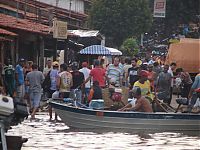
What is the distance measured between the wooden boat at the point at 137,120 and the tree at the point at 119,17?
1326 inches

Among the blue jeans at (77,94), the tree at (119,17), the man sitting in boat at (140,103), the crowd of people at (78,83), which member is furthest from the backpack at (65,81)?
the tree at (119,17)

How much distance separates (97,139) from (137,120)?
143cm

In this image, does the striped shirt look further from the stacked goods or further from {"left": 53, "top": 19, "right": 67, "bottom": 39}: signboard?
{"left": 53, "top": 19, "right": 67, "bottom": 39}: signboard

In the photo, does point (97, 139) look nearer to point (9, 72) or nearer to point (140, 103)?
point (140, 103)

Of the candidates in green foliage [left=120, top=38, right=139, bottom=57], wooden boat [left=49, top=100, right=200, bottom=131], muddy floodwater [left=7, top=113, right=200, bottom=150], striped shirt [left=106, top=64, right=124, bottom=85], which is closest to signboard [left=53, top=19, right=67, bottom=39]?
striped shirt [left=106, top=64, right=124, bottom=85]

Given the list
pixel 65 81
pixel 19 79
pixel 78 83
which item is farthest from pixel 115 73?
pixel 19 79

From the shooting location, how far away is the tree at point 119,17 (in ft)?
162

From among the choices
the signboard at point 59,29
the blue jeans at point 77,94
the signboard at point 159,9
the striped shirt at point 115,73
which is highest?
the signboard at point 159,9

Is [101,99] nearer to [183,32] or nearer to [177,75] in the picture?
[177,75]

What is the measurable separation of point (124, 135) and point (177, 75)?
32.1ft

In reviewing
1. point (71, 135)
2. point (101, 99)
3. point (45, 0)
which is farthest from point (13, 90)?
point (45, 0)

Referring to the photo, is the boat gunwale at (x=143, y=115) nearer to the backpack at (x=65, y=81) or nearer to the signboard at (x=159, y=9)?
the backpack at (x=65, y=81)

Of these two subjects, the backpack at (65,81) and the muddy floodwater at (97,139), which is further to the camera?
the backpack at (65,81)

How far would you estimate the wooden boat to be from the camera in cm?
1540
